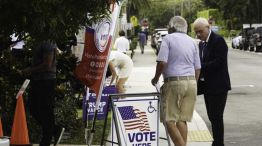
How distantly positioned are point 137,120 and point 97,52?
1074 millimetres

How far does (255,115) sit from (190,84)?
5470 mm

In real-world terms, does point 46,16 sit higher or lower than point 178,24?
higher

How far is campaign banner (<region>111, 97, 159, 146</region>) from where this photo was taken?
7.18 metres

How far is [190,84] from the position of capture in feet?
25.5

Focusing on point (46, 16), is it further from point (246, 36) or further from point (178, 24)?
point (246, 36)

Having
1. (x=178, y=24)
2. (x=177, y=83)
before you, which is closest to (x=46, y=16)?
(x=177, y=83)

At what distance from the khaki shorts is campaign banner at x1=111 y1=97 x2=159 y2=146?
36 cm

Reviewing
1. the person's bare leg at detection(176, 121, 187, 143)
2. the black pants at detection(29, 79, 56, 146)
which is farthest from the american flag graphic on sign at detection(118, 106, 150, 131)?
the black pants at detection(29, 79, 56, 146)

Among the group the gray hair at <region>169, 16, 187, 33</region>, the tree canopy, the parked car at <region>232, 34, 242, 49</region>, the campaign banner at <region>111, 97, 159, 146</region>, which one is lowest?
the parked car at <region>232, 34, 242, 49</region>

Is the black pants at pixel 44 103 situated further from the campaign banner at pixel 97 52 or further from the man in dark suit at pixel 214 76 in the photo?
the man in dark suit at pixel 214 76

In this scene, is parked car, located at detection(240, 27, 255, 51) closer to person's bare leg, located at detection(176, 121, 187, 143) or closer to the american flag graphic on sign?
person's bare leg, located at detection(176, 121, 187, 143)

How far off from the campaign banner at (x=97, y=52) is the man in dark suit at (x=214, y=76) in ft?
Result: 4.12

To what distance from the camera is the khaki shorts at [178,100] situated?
304 inches

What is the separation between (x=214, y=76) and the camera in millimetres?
8203
